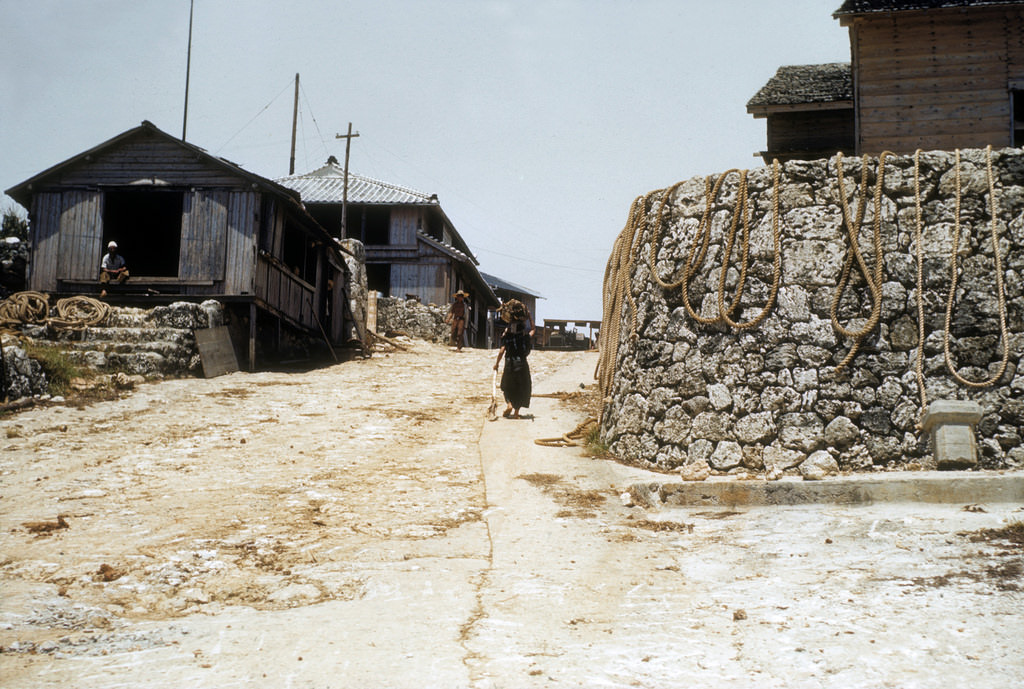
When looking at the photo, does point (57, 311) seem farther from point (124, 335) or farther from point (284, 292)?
point (284, 292)

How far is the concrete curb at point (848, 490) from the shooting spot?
6.52m

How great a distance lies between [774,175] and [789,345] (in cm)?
171

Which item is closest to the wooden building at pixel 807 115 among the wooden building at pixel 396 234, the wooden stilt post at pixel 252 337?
the wooden stilt post at pixel 252 337

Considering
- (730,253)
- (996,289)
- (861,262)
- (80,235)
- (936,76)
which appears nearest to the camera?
(996,289)

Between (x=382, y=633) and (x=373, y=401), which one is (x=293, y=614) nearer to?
(x=382, y=633)

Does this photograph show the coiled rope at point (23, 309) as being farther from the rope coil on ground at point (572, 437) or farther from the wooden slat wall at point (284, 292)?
the rope coil on ground at point (572, 437)

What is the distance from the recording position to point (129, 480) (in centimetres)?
830

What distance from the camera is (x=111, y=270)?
17359 mm

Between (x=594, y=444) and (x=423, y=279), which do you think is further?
(x=423, y=279)

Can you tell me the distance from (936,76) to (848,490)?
9.98 metres

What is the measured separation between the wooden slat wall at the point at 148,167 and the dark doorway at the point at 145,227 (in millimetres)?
332

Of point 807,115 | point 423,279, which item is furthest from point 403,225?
point 807,115

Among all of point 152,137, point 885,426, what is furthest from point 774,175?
point 152,137

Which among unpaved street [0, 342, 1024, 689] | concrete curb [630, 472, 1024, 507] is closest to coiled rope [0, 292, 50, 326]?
unpaved street [0, 342, 1024, 689]
